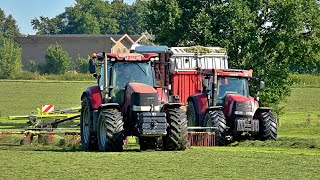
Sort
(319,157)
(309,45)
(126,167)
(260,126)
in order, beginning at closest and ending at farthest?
(126,167)
(319,157)
(260,126)
(309,45)

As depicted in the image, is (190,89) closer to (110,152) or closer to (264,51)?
(264,51)

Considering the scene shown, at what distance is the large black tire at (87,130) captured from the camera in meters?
24.9

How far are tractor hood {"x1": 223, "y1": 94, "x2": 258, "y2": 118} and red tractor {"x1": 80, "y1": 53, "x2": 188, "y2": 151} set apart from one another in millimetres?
3589

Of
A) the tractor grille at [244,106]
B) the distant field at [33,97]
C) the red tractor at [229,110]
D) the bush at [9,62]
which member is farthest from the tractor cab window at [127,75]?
the bush at [9,62]

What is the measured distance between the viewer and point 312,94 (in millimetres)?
78812

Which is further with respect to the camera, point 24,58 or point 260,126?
point 24,58

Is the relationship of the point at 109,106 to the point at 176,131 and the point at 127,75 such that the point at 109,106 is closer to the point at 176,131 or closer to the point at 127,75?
the point at 127,75

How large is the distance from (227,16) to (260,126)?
15205mm

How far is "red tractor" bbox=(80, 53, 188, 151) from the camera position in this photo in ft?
75.6

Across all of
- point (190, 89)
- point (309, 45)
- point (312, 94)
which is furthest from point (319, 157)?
point (312, 94)

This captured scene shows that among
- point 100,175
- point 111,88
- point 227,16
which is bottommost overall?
point 100,175

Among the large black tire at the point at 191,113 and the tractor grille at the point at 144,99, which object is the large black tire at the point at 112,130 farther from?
the large black tire at the point at 191,113

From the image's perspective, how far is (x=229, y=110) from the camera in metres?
28.5

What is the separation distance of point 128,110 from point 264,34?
20.5 meters
